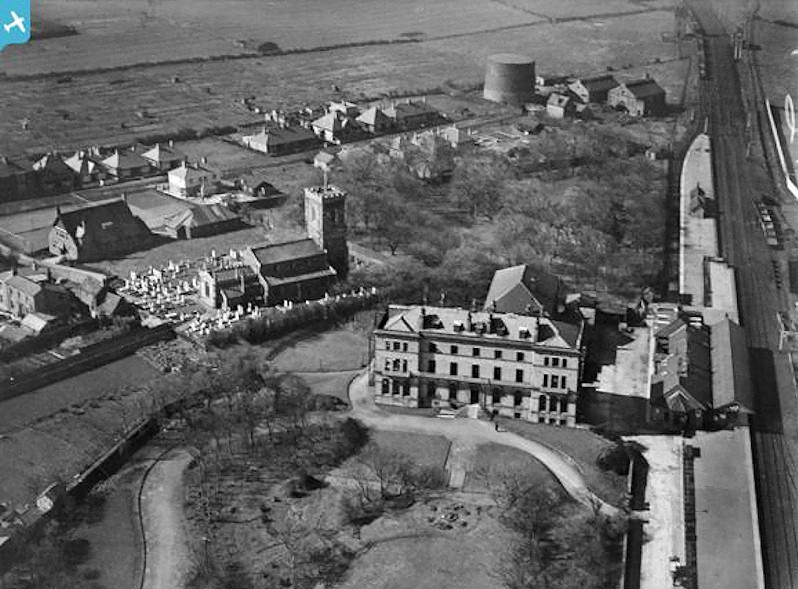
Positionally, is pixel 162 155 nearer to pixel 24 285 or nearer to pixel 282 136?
pixel 282 136

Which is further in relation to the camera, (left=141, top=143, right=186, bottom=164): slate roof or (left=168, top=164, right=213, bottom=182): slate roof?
(left=141, top=143, right=186, bottom=164): slate roof

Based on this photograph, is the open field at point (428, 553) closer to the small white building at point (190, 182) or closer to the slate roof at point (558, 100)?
the small white building at point (190, 182)

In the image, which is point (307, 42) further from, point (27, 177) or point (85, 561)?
point (85, 561)

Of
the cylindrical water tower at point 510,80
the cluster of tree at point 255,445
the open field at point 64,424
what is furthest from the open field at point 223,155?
the cluster of tree at point 255,445

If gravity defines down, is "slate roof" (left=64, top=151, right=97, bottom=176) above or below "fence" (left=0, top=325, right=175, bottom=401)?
above

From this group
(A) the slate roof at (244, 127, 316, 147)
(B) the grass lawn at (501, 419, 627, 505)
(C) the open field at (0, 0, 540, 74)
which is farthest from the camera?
(C) the open field at (0, 0, 540, 74)

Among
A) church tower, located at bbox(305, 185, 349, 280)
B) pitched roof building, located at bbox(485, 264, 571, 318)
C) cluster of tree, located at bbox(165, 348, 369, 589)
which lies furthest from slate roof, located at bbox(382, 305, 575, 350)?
church tower, located at bbox(305, 185, 349, 280)

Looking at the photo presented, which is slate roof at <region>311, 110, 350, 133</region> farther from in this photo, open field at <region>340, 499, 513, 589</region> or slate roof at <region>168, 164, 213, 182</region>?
open field at <region>340, 499, 513, 589</region>
